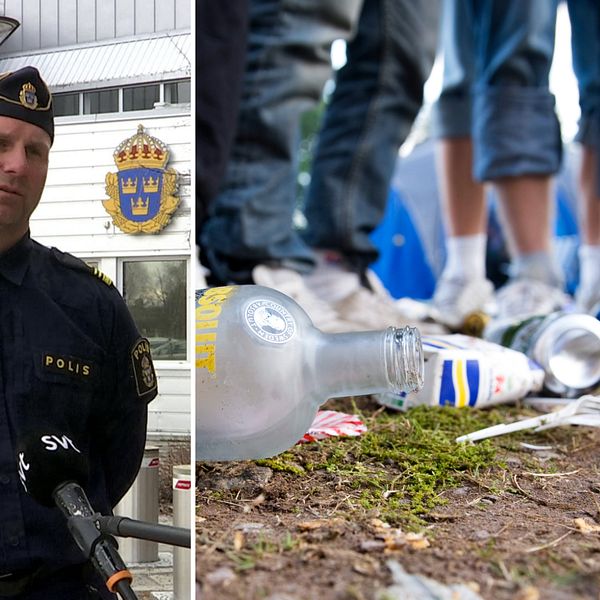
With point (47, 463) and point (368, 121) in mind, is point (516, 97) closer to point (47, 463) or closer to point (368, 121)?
point (368, 121)

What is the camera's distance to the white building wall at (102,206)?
2.53 ft

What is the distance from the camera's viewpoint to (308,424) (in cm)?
70

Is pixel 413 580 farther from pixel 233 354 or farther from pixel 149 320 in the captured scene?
pixel 149 320

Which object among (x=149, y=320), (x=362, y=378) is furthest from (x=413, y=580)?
(x=149, y=320)

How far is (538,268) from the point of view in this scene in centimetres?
207

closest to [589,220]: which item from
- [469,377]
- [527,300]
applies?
[527,300]

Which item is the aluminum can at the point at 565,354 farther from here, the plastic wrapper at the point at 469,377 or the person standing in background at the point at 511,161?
the person standing in background at the point at 511,161

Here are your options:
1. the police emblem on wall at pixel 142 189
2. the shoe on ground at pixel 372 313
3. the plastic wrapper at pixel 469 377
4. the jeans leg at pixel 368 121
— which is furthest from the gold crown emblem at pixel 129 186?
the jeans leg at pixel 368 121

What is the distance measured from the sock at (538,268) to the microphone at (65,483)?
1.52m

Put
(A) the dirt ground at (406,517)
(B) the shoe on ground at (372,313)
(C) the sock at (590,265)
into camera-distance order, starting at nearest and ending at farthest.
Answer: (A) the dirt ground at (406,517)
(B) the shoe on ground at (372,313)
(C) the sock at (590,265)

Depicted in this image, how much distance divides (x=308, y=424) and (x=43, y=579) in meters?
0.29

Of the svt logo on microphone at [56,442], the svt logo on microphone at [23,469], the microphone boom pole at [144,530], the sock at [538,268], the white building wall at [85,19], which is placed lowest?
the microphone boom pole at [144,530]

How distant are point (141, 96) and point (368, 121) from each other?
1.11 m

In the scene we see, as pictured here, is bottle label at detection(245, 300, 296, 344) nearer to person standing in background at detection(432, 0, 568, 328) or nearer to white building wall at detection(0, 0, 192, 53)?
white building wall at detection(0, 0, 192, 53)
